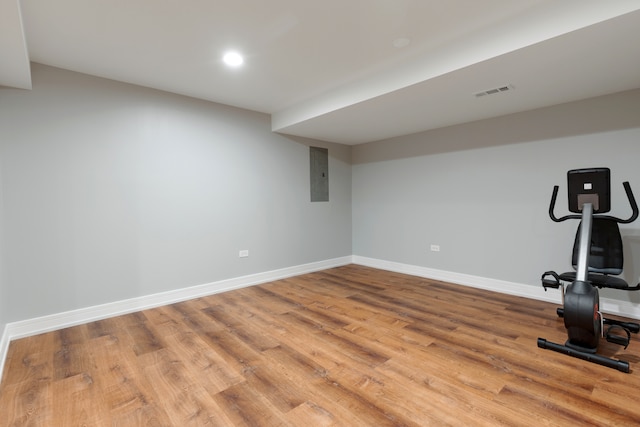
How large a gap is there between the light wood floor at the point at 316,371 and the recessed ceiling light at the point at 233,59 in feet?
8.49

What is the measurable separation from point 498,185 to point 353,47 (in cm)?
267

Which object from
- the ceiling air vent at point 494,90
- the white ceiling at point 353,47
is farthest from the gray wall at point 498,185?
the ceiling air vent at point 494,90

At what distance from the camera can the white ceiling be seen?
2.07 metres

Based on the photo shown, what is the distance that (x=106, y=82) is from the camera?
324 centimetres

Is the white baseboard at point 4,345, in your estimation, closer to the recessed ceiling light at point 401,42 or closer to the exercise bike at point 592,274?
the recessed ceiling light at point 401,42

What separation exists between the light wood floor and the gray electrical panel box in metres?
2.33

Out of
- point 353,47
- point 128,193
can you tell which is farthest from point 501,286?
point 128,193

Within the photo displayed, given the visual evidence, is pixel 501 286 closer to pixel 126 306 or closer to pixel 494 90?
pixel 494 90

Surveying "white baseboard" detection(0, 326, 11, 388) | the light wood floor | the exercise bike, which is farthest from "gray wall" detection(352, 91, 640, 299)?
"white baseboard" detection(0, 326, 11, 388)

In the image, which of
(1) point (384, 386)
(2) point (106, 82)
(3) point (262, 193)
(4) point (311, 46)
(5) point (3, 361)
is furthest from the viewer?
(3) point (262, 193)

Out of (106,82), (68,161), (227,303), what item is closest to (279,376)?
(227,303)

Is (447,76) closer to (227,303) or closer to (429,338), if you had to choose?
(429,338)

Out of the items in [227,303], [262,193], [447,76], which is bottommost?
[227,303]

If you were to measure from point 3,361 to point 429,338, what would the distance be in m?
3.45
